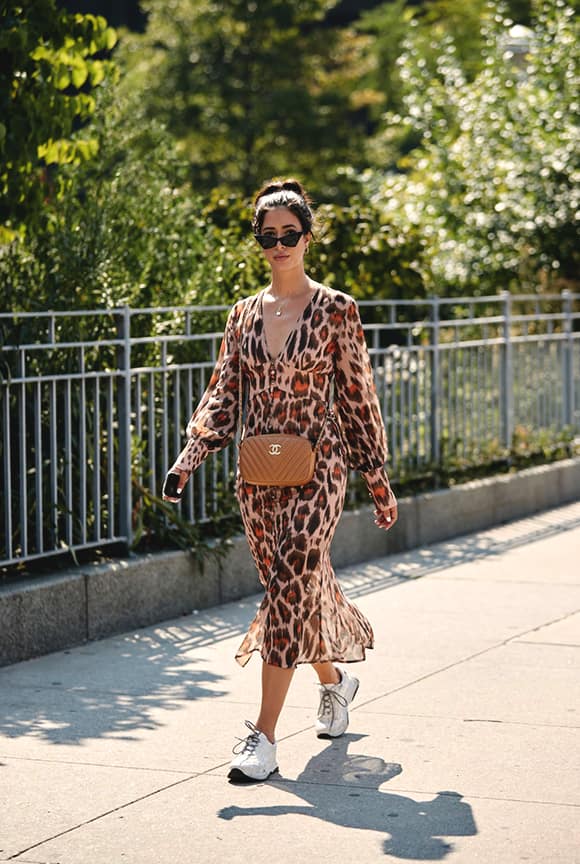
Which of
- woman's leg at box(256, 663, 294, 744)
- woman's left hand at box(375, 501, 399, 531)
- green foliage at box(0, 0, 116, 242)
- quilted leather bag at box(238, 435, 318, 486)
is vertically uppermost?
green foliage at box(0, 0, 116, 242)

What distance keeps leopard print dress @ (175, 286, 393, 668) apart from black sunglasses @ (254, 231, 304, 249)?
204 mm

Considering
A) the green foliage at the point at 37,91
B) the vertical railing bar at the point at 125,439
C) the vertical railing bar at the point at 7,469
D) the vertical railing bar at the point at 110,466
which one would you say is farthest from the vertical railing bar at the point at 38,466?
the green foliage at the point at 37,91

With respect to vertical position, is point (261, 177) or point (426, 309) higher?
point (261, 177)

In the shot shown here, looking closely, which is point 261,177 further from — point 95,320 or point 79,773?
point 79,773

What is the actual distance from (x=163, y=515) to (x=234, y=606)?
1.93 ft

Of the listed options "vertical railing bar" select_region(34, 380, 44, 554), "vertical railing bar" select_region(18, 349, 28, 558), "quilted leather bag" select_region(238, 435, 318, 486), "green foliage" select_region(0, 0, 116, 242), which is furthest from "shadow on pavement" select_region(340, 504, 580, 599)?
"quilted leather bag" select_region(238, 435, 318, 486)

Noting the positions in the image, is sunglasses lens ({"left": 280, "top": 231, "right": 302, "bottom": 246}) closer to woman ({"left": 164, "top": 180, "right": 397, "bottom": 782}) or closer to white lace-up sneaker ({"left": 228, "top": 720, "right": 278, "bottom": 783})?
woman ({"left": 164, "top": 180, "right": 397, "bottom": 782})

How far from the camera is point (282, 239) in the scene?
5523 mm

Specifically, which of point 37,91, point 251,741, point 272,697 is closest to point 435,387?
point 37,91

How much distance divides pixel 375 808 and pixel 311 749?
2.47 feet

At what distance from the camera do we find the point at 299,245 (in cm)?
557

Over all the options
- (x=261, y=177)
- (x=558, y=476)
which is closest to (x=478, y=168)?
(x=558, y=476)

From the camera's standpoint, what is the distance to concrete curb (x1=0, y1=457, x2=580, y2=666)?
7.16 m

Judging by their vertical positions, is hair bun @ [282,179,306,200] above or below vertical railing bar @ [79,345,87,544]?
above
